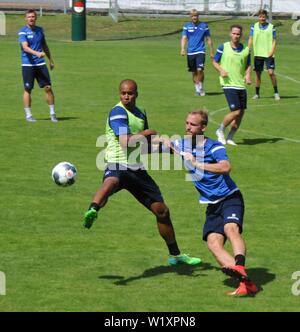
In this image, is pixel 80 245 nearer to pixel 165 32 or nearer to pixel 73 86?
pixel 73 86

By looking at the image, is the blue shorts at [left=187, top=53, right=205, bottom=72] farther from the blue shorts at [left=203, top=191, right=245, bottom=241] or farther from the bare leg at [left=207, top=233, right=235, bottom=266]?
the bare leg at [left=207, top=233, right=235, bottom=266]

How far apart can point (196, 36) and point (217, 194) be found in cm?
→ 1872

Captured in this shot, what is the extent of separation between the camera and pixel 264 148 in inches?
810

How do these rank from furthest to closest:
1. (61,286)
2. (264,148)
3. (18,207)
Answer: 1. (264,148)
2. (18,207)
3. (61,286)

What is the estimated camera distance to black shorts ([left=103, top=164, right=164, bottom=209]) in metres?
11.5

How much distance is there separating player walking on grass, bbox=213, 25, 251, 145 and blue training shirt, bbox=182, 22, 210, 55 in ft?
28.8

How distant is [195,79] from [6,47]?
44.9 ft

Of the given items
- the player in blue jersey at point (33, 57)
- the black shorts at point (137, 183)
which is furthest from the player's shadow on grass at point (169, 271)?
the player in blue jersey at point (33, 57)

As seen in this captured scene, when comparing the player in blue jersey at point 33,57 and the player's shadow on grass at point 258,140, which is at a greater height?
the player in blue jersey at point 33,57

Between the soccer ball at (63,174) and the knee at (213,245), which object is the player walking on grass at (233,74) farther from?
the knee at (213,245)

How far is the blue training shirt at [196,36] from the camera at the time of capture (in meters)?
29.4

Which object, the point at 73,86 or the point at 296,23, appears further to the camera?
the point at 296,23

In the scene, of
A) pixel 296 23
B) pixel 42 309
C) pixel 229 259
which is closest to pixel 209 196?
pixel 229 259

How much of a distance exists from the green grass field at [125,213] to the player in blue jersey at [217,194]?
0.40m
